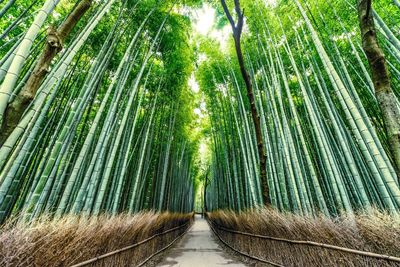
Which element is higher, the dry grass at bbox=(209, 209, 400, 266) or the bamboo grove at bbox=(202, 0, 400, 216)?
the bamboo grove at bbox=(202, 0, 400, 216)

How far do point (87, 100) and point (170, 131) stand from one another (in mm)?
3800

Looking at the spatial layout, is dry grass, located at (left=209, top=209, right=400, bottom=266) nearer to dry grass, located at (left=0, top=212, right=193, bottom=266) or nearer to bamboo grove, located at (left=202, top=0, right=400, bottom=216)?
bamboo grove, located at (left=202, top=0, right=400, bottom=216)

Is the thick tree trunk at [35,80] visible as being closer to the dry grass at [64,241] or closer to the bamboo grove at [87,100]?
the bamboo grove at [87,100]

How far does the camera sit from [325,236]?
2.09 metres

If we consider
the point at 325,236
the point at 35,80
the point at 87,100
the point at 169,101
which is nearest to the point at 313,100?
the point at 325,236

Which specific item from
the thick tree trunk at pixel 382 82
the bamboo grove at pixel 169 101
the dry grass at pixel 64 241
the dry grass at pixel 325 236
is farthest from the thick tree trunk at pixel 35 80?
the dry grass at pixel 325 236

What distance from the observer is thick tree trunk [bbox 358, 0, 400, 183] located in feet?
4.42

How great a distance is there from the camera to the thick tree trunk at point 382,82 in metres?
1.35

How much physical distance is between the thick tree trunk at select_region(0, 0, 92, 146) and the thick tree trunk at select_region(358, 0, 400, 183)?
1761 millimetres

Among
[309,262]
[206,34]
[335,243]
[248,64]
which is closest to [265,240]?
[309,262]

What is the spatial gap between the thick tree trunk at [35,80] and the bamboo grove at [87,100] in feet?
0.04

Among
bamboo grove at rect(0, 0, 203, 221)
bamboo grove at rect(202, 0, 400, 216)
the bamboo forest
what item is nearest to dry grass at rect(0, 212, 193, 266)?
the bamboo forest

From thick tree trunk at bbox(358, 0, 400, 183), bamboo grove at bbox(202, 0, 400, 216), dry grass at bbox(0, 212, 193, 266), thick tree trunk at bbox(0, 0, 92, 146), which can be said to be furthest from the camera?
bamboo grove at bbox(202, 0, 400, 216)

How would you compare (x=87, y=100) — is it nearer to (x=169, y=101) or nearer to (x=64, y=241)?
(x=64, y=241)
